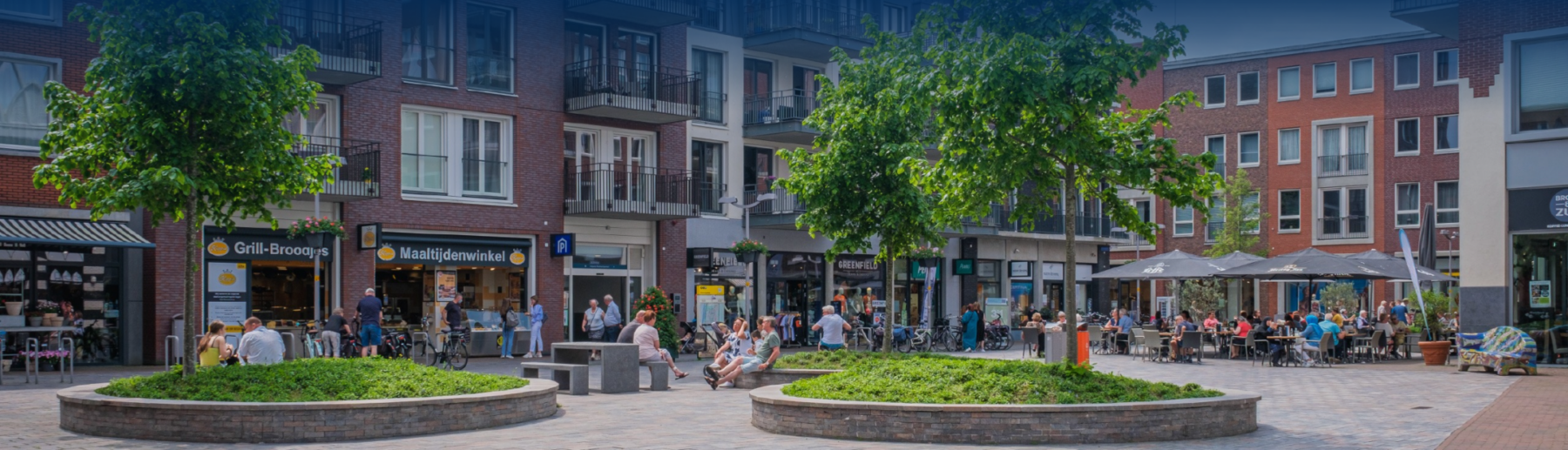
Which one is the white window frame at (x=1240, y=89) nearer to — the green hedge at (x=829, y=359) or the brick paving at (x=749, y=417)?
the brick paving at (x=749, y=417)

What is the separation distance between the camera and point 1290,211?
5503 centimetres

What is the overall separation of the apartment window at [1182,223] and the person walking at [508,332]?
35605 mm

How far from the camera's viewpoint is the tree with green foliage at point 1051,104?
48.5ft

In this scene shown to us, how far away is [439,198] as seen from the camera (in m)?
29.7

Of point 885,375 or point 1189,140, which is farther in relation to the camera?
point 1189,140

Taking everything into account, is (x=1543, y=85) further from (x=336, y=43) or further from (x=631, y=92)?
(x=336, y=43)

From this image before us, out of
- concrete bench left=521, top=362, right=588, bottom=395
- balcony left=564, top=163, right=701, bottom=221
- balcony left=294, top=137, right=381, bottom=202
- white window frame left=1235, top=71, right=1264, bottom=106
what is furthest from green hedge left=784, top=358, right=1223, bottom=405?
white window frame left=1235, top=71, right=1264, bottom=106

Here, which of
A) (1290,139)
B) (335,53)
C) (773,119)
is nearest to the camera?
(335,53)

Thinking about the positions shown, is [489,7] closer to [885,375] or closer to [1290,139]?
[885,375]

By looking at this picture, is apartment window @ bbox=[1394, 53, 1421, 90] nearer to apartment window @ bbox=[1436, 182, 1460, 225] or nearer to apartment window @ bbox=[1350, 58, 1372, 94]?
apartment window @ bbox=[1350, 58, 1372, 94]

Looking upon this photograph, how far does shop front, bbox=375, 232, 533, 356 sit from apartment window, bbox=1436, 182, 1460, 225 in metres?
35.2

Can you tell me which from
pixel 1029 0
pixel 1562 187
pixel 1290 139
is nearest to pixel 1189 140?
pixel 1290 139

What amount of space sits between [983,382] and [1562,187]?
1758cm

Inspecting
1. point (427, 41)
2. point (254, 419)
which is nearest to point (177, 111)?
point (254, 419)
